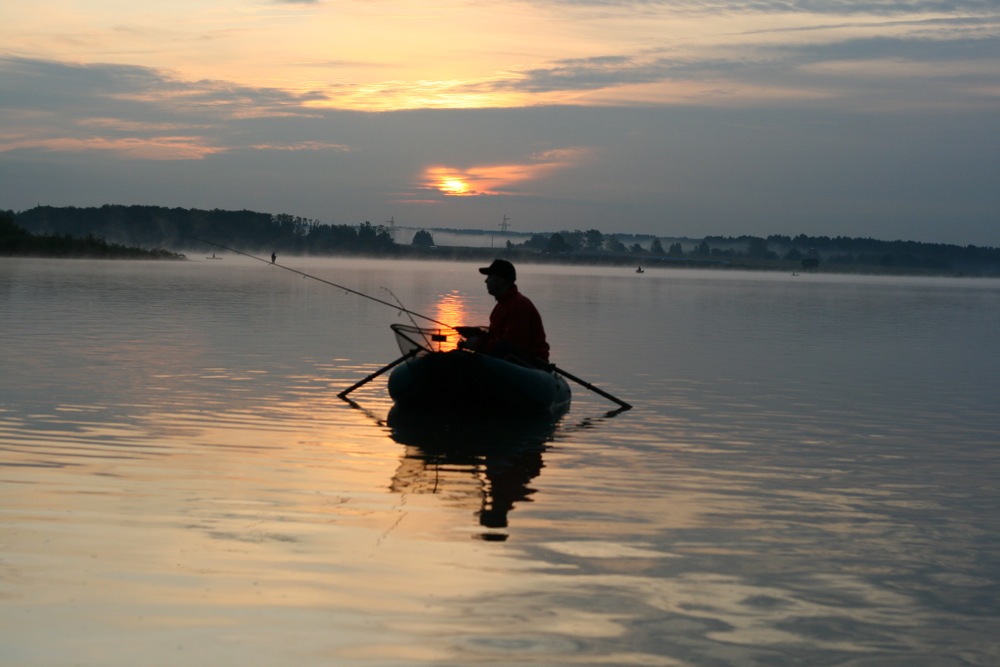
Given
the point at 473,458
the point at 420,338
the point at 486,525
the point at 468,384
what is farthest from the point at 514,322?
the point at 486,525

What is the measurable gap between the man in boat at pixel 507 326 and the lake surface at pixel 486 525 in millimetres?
1097

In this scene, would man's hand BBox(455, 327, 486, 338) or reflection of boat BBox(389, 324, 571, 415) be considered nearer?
reflection of boat BBox(389, 324, 571, 415)

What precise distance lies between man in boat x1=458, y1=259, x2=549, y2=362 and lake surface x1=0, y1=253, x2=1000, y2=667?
1.10 m

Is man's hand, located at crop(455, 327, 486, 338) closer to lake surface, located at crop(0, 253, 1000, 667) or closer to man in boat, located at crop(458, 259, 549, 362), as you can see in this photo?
man in boat, located at crop(458, 259, 549, 362)

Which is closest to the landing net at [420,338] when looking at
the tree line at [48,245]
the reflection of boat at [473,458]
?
the reflection of boat at [473,458]

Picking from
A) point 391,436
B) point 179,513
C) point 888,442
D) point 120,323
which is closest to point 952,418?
point 888,442

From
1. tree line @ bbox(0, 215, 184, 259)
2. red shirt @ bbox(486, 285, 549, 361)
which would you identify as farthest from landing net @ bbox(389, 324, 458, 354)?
tree line @ bbox(0, 215, 184, 259)

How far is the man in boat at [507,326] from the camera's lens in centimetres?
1686

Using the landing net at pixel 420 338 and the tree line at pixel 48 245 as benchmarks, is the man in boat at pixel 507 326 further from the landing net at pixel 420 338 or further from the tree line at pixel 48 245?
the tree line at pixel 48 245

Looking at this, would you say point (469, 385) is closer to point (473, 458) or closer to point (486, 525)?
point (473, 458)

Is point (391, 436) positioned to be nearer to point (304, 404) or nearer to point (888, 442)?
point (304, 404)

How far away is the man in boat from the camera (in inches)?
664

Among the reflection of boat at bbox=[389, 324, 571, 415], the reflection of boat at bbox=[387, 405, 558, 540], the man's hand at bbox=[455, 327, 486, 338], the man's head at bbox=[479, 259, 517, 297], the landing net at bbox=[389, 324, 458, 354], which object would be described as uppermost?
the man's head at bbox=[479, 259, 517, 297]

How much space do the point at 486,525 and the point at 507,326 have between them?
25.5 ft
